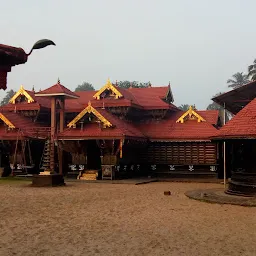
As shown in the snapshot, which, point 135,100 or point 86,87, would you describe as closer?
point 135,100

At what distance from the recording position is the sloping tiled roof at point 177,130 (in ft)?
81.0

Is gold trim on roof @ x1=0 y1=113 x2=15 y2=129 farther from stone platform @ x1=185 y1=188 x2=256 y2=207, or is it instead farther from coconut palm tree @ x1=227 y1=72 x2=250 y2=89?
coconut palm tree @ x1=227 y1=72 x2=250 y2=89

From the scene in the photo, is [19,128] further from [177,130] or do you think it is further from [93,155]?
[177,130]

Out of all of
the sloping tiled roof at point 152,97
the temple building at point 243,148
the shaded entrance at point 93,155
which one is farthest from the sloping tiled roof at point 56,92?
the temple building at point 243,148

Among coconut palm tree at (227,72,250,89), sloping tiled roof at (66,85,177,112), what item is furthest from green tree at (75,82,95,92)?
sloping tiled roof at (66,85,177,112)

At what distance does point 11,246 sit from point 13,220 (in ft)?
9.15

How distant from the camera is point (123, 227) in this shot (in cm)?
897

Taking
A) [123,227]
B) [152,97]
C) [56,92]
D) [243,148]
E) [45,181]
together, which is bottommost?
[123,227]

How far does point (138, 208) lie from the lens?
11977 mm

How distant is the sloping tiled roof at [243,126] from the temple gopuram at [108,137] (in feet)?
26.8

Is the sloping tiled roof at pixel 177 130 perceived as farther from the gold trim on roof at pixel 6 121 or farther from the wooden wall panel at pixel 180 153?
the gold trim on roof at pixel 6 121

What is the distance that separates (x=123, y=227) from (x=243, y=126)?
777 centimetres

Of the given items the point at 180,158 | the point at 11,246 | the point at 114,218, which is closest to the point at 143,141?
the point at 180,158

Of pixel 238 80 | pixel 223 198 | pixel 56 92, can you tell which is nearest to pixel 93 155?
pixel 56 92
